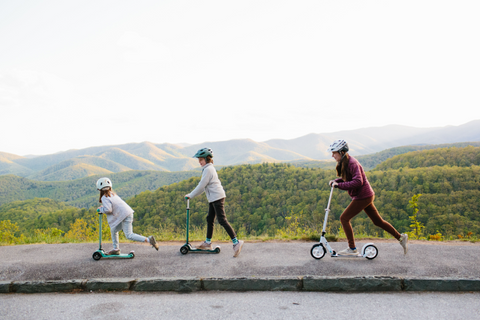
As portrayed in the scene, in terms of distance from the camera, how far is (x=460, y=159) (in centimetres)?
6969

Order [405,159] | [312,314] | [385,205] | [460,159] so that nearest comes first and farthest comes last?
[312,314] < [385,205] < [460,159] < [405,159]

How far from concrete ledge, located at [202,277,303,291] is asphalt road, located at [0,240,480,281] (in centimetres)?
17

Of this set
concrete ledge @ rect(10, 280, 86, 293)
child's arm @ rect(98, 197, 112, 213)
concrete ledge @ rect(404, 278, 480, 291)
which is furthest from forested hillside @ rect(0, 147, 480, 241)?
concrete ledge @ rect(10, 280, 86, 293)

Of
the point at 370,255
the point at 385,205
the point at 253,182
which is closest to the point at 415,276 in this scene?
the point at 370,255

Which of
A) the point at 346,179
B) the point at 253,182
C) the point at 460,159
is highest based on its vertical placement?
the point at 346,179

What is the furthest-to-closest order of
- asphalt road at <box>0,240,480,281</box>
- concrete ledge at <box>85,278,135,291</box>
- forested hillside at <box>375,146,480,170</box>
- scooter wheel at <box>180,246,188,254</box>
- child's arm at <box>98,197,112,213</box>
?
forested hillside at <box>375,146,480,170</box> → scooter wheel at <box>180,246,188,254</box> → child's arm at <box>98,197,112,213</box> → asphalt road at <box>0,240,480,281</box> → concrete ledge at <box>85,278,135,291</box>

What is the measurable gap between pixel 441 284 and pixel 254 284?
8.65ft

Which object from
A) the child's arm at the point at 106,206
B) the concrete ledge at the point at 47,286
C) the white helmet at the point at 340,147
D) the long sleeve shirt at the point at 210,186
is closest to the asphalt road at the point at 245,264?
the concrete ledge at the point at 47,286

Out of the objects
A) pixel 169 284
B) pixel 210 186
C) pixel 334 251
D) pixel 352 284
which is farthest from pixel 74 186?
pixel 352 284

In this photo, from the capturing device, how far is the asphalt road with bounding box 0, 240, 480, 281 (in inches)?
175

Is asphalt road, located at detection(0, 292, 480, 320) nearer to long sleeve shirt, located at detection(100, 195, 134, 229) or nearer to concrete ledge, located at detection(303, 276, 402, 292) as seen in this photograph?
concrete ledge, located at detection(303, 276, 402, 292)

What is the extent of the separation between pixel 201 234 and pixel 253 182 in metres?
57.8

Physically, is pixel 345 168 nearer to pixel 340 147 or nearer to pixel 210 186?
pixel 340 147

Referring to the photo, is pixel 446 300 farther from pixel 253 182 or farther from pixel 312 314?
pixel 253 182
